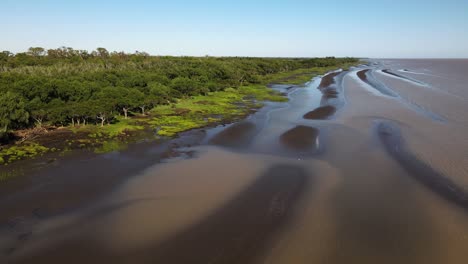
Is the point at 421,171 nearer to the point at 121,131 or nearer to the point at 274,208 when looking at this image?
the point at 274,208

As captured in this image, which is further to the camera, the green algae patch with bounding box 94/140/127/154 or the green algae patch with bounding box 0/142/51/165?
the green algae patch with bounding box 94/140/127/154

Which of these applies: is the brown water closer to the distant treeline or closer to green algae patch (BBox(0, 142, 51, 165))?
A: green algae patch (BBox(0, 142, 51, 165))

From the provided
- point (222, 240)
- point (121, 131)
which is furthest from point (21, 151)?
point (222, 240)

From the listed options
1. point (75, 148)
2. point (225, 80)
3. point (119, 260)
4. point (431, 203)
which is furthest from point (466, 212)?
point (225, 80)

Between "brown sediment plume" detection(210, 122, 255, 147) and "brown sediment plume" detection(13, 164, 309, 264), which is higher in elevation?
"brown sediment plume" detection(210, 122, 255, 147)

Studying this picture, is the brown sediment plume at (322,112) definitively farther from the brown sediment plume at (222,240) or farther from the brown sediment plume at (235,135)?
the brown sediment plume at (222,240)

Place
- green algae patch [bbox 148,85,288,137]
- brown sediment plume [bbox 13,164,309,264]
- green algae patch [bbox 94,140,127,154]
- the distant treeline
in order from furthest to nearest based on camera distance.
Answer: green algae patch [bbox 148,85,288,137] < the distant treeline < green algae patch [bbox 94,140,127,154] < brown sediment plume [bbox 13,164,309,264]

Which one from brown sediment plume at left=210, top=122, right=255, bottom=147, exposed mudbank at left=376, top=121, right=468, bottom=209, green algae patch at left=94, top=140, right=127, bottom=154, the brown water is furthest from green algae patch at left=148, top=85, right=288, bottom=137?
exposed mudbank at left=376, top=121, right=468, bottom=209
